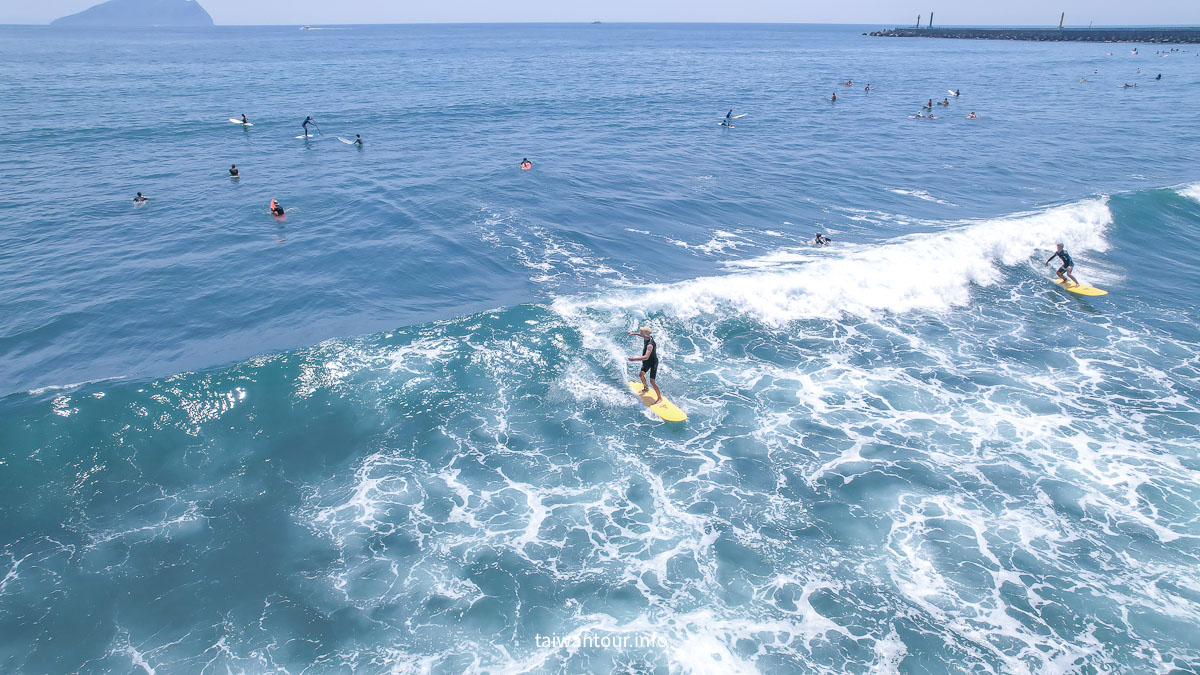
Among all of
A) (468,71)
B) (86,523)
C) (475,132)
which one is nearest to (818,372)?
(86,523)

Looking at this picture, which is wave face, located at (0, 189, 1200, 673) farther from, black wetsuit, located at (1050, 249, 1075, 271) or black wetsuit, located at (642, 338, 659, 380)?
black wetsuit, located at (1050, 249, 1075, 271)

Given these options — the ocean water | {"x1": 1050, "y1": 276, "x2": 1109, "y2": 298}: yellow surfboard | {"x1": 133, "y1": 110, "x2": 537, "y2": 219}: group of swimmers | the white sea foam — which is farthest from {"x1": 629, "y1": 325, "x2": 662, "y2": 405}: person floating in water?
the white sea foam

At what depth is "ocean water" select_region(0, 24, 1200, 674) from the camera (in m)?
11.2

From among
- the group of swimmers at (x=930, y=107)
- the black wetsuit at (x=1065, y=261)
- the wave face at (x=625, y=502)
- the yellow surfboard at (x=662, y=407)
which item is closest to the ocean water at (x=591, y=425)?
the wave face at (x=625, y=502)

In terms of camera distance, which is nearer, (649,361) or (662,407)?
(649,361)

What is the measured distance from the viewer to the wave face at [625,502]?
36.1 feet

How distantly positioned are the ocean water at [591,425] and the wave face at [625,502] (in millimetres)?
81

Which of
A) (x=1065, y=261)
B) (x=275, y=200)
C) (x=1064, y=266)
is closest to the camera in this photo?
(x=1065, y=261)

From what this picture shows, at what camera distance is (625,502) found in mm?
14000

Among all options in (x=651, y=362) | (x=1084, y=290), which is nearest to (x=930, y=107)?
(x=1084, y=290)

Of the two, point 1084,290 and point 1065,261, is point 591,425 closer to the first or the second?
point 1065,261

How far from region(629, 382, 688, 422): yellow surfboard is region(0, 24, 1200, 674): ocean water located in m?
0.44

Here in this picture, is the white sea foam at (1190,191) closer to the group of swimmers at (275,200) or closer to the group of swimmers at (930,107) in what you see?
the group of swimmers at (930,107)

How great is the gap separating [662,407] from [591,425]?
2.10 meters
